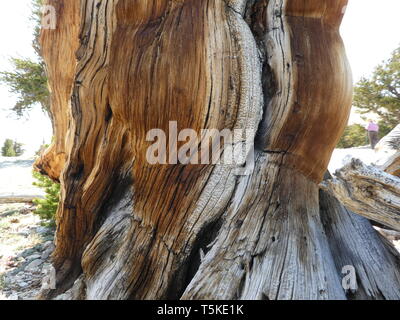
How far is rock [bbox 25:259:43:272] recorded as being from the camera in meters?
2.50

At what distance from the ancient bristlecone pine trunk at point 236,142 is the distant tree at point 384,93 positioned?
1158 centimetres

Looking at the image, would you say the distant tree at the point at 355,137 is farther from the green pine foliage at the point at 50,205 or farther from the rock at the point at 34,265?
the rock at the point at 34,265

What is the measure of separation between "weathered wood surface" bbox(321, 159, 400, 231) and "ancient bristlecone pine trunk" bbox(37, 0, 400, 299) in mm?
153

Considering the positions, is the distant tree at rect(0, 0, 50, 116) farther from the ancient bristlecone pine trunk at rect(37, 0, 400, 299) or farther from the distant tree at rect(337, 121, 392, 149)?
the distant tree at rect(337, 121, 392, 149)

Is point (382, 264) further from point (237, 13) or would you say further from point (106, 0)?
point (106, 0)

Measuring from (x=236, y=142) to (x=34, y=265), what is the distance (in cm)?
222

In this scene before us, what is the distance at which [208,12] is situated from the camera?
1.31m

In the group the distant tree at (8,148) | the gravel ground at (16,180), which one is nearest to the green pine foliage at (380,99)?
the gravel ground at (16,180)

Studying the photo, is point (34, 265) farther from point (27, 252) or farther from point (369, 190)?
point (369, 190)

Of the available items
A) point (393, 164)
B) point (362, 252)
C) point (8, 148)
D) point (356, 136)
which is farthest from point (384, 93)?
point (8, 148)

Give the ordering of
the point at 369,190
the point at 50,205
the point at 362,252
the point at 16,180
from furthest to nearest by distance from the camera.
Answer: the point at 16,180 → the point at 50,205 → the point at 362,252 → the point at 369,190

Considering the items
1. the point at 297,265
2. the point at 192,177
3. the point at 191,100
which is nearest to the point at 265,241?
the point at 297,265

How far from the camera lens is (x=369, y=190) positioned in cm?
115

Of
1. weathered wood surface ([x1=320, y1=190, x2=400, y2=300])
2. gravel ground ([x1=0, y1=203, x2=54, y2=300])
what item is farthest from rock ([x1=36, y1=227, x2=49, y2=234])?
weathered wood surface ([x1=320, y1=190, x2=400, y2=300])
